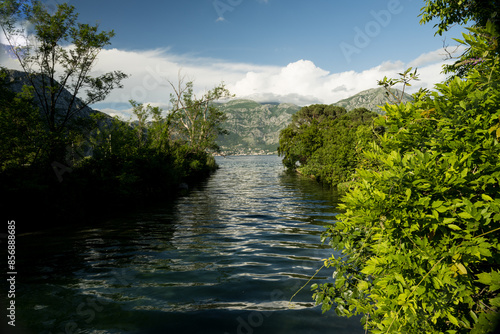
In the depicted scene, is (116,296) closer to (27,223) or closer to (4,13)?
(27,223)

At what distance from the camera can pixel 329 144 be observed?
32312 mm

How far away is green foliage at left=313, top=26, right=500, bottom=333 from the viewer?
2.40 m

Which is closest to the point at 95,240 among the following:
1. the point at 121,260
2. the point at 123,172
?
the point at 121,260

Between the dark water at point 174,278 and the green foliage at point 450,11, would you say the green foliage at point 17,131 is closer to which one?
the dark water at point 174,278

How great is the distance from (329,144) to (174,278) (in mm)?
28165

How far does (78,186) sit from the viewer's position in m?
15.4

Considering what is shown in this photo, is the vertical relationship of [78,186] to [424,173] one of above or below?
below

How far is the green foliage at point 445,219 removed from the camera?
7.86 ft

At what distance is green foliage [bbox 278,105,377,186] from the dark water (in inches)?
129

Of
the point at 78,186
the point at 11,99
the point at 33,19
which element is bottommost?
the point at 78,186

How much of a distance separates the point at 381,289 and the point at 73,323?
5.46 metres

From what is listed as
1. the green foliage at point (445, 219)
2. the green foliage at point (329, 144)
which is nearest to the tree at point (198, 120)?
the green foliage at point (329, 144)

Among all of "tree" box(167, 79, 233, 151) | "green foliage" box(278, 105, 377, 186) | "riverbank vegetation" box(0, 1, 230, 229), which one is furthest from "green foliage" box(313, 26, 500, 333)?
"tree" box(167, 79, 233, 151)

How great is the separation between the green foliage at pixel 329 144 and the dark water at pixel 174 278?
3276 mm
